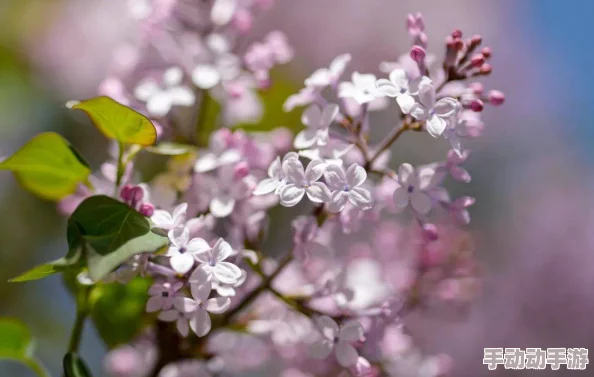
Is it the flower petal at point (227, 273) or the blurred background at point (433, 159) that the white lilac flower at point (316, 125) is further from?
the blurred background at point (433, 159)

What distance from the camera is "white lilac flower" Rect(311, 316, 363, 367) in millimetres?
559

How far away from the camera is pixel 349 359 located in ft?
1.83

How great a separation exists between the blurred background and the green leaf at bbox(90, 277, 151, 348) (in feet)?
1.28

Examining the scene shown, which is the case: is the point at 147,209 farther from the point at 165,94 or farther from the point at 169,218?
the point at 165,94

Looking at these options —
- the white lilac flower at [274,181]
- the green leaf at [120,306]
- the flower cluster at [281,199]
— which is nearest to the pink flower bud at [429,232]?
the flower cluster at [281,199]

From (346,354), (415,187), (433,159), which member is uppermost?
(415,187)

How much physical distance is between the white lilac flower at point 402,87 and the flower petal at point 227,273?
15cm

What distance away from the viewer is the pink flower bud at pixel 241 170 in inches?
22.7

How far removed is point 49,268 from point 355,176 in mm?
194

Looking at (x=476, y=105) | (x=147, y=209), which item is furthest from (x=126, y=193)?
(x=476, y=105)

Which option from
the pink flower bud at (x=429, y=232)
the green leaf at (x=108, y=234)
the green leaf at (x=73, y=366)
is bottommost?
the green leaf at (x=73, y=366)

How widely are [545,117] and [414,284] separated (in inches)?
41.0

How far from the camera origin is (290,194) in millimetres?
513

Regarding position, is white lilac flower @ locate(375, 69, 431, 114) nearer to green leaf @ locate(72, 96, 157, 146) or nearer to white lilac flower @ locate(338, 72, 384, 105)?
white lilac flower @ locate(338, 72, 384, 105)
